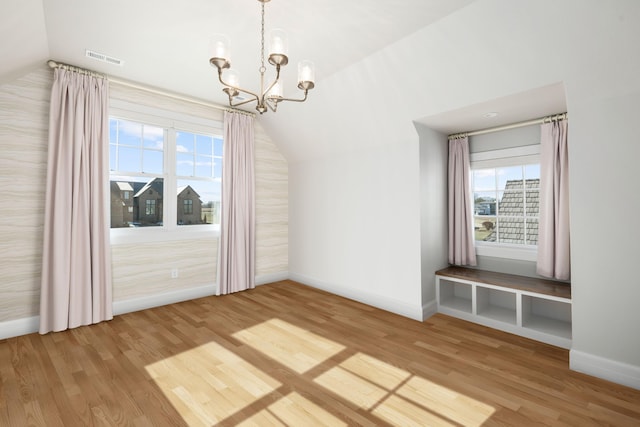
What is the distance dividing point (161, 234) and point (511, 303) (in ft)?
14.6

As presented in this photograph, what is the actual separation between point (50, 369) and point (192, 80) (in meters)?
3.15

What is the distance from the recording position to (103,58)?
3.04 metres

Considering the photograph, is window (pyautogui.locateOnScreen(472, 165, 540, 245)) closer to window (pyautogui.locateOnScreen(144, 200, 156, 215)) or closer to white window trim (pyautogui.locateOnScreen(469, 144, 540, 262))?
white window trim (pyautogui.locateOnScreen(469, 144, 540, 262))

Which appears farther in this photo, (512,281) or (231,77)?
(512,281)

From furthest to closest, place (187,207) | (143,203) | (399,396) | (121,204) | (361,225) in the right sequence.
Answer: (187,207), (361,225), (143,203), (121,204), (399,396)

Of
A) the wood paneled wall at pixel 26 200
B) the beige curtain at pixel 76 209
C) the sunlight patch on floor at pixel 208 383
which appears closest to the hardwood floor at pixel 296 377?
the sunlight patch on floor at pixel 208 383

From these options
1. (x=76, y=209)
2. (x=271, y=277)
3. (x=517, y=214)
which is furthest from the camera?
(x=271, y=277)

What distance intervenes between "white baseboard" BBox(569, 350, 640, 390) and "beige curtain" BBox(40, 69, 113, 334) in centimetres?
456

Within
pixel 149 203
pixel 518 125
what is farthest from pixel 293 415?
pixel 518 125

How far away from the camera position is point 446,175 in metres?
3.98

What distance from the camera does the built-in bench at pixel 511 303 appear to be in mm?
2898

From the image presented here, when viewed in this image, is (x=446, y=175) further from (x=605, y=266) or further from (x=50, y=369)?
(x=50, y=369)

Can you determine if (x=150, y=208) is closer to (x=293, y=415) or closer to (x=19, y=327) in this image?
(x=19, y=327)

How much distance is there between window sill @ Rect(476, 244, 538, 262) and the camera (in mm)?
3414
